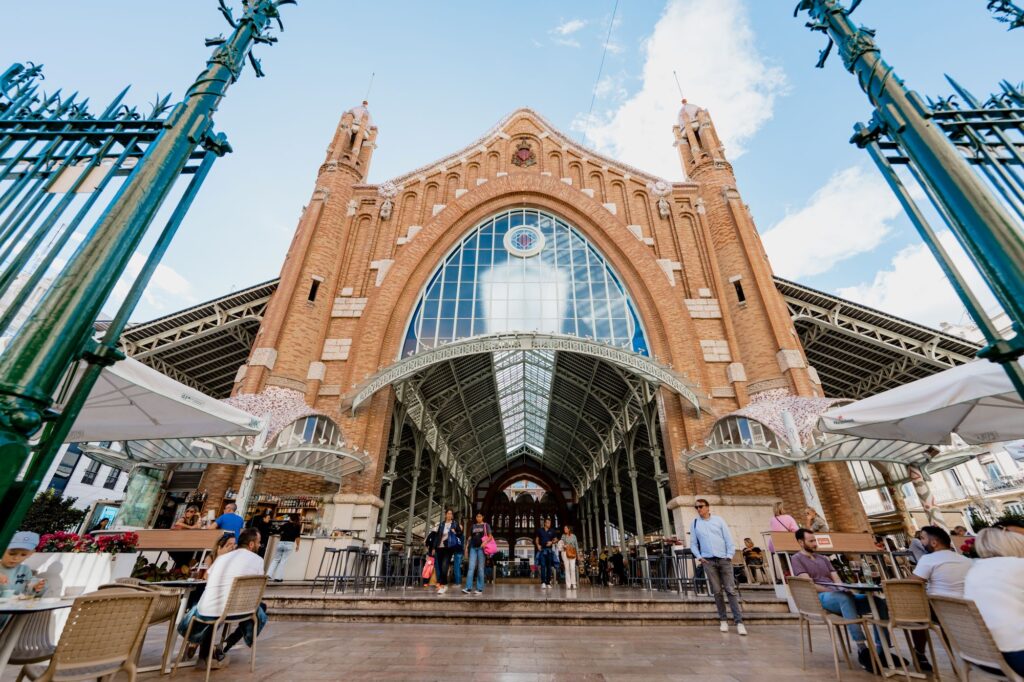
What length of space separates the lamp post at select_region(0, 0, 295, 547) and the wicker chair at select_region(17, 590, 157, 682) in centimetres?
124

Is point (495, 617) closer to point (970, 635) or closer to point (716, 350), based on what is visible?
point (970, 635)

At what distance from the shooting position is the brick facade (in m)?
12.0

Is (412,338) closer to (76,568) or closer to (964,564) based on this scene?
(76,568)

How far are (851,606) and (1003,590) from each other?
5.71 feet

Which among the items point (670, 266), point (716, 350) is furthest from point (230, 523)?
point (670, 266)

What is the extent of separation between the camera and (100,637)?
8.22ft

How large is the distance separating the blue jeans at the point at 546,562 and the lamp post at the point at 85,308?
10965 millimetres

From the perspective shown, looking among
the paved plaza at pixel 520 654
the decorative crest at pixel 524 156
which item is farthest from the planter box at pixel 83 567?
the decorative crest at pixel 524 156

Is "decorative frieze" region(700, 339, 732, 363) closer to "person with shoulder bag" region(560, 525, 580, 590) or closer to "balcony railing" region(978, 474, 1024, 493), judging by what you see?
"person with shoulder bag" region(560, 525, 580, 590)

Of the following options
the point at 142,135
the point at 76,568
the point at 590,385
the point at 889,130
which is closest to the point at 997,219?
the point at 889,130

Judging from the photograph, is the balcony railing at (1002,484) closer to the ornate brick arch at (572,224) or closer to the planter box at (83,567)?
the ornate brick arch at (572,224)

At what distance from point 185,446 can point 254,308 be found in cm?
662

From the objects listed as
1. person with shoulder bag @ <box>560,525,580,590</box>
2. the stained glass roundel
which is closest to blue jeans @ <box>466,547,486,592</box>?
person with shoulder bag @ <box>560,525,580,590</box>

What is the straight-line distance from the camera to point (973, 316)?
2.20 m
